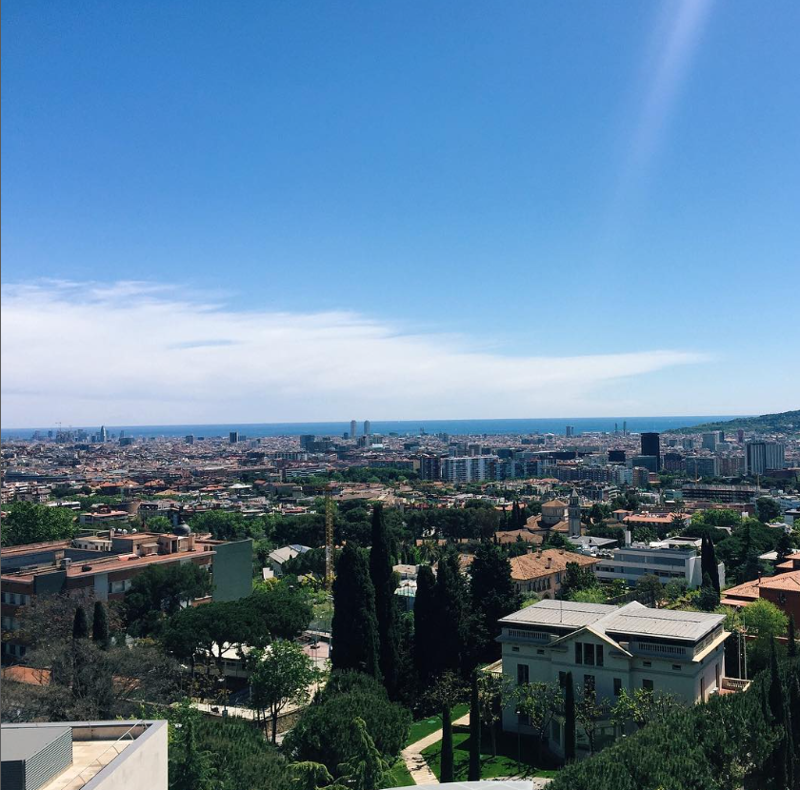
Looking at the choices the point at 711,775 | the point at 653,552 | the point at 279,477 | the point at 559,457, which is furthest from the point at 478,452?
the point at 711,775

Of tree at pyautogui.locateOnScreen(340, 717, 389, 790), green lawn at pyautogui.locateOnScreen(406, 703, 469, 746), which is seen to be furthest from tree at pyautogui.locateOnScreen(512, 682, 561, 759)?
tree at pyautogui.locateOnScreen(340, 717, 389, 790)

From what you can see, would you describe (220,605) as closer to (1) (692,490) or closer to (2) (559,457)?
(1) (692,490)

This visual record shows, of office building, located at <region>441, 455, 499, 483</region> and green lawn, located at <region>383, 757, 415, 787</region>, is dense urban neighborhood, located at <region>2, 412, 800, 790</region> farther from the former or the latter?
office building, located at <region>441, 455, 499, 483</region>

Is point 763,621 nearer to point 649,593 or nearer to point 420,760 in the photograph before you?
point 649,593

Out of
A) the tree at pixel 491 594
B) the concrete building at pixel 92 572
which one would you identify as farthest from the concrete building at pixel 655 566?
the concrete building at pixel 92 572

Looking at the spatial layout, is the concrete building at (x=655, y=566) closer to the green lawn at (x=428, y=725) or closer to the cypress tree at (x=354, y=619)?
the green lawn at (x=428, y=725)

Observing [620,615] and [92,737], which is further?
[620,615]

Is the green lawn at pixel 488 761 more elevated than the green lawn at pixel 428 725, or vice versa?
the green lawn at pixel 488 761
